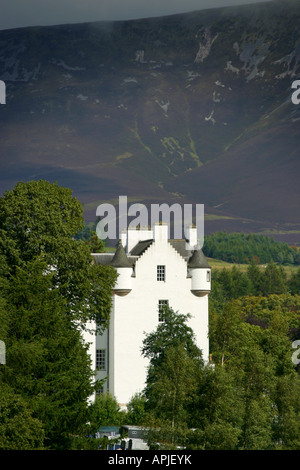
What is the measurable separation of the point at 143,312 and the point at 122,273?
13.2 ft

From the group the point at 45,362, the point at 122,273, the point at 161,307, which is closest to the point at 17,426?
the point at 45,362

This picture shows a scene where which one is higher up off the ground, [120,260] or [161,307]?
[120,260]

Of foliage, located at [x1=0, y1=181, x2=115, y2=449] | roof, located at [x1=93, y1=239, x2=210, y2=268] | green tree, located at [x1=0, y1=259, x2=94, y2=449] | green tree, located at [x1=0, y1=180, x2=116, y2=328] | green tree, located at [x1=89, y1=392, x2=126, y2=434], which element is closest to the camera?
foliage, located at [x1=0, y1=181, x2=115, y2=449]

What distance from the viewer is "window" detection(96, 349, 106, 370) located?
282 ft

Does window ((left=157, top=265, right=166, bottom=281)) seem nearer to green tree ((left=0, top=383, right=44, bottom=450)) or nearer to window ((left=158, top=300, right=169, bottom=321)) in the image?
window ((left=158, top=300, right=169, bottom=321))

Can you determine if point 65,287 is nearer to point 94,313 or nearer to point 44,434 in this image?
point 94,313

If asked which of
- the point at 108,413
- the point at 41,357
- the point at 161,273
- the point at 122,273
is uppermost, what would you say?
the point at 161,273

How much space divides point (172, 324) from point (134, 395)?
9.82 meters

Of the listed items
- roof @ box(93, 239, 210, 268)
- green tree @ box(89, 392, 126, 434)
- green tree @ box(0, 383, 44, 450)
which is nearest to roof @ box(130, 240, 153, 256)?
roof @ box(93, 239, 210, 268)

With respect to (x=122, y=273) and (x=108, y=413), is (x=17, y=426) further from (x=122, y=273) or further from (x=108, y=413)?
(x=122, y=273)

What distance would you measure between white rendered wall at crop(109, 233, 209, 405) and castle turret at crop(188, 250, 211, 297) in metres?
0.46

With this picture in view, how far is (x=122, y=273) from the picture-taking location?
278 feet

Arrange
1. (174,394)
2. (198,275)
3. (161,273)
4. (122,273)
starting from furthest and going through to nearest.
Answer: (198,275), (161,273), (122,273), (174,394)
